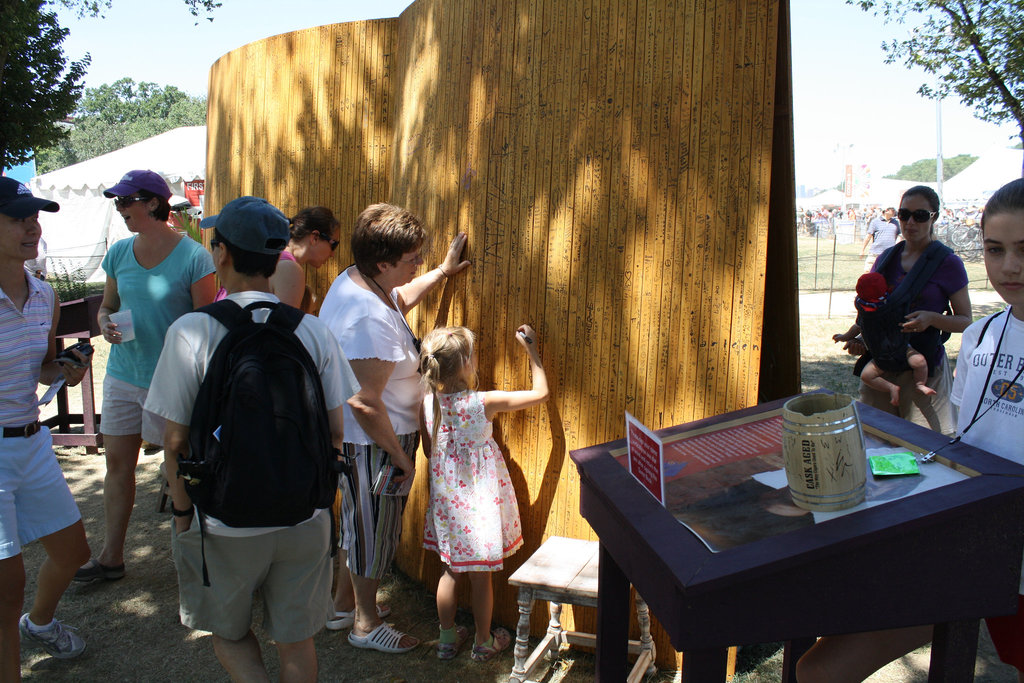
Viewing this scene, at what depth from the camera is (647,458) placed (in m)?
1.87

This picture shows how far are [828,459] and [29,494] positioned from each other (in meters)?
2.82

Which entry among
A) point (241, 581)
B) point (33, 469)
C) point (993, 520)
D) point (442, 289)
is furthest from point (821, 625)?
point (33, 469)

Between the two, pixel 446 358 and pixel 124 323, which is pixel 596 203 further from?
pixel 124 323

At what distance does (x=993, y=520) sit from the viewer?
1.59 meters

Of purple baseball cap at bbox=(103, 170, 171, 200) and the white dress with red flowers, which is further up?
purple baseball cap at bbox=(103, 170, 171, 200)

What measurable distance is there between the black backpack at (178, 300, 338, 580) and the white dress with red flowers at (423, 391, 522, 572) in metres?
1.14

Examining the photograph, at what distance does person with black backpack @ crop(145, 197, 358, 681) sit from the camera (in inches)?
81.4

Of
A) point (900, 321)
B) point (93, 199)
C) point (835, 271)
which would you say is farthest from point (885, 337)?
point (93, 199)

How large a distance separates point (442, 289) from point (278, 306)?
155 cm

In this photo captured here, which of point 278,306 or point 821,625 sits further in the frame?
point 278,306

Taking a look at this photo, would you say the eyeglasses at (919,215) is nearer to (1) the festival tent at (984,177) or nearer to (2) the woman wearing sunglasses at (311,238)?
(2) the woman wearing sunglasses at (311,238)

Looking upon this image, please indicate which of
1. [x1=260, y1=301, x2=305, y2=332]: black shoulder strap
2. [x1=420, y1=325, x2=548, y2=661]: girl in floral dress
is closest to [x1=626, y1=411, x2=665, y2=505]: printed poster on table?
[x1=260, y1=301, x2=305, y2=332]: black shoulder strap

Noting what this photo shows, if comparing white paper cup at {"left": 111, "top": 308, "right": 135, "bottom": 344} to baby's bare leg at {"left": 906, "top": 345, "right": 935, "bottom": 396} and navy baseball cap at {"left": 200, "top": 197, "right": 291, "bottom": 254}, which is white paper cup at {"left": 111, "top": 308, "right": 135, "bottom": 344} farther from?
baby's bare leg at {"left": 906, "top": 345, "right": 935, "bottom": 396}

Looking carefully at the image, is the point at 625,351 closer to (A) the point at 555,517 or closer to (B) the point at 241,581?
(A) the point at 555,517
